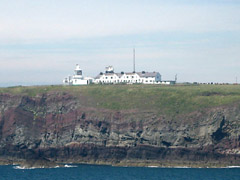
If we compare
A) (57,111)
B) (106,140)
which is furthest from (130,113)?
(57,111)

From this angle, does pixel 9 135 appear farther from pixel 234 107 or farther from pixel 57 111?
pixel 234 107

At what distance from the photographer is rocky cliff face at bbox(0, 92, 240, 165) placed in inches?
4761

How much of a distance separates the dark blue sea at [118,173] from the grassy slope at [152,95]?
1726 cm

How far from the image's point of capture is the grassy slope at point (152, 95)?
127562 millimetres

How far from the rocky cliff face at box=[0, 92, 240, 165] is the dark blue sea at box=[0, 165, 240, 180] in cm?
598

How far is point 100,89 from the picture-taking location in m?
142

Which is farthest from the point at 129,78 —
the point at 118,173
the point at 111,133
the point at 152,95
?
the point at 118,173

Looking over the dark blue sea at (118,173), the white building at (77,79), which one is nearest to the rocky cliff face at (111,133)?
the dark blue sea at (118,173)

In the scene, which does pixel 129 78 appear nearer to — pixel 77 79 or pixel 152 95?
pixel 77 79

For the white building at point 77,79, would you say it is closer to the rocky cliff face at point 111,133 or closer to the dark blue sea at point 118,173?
the rocky cliff face at point 111,133

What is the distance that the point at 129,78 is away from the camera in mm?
171875

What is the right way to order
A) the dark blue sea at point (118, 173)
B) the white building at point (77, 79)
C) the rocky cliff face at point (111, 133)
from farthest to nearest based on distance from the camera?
1. the white building at point (77, 79)
2. the rocky cliff face at point (111, 133)
3. the dark blue sea at point (118, 173)

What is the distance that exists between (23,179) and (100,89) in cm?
4183

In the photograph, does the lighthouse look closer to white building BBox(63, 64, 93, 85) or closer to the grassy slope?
white building BBox(63, 64, 93, 85)
